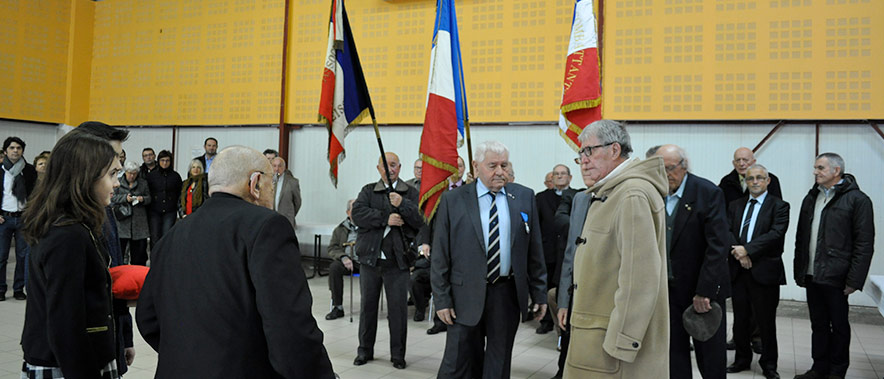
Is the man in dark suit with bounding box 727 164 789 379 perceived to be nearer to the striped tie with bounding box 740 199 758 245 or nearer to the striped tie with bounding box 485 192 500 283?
the striped tie with bounding box 740 199 758 245

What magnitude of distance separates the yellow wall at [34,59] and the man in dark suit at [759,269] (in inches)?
487

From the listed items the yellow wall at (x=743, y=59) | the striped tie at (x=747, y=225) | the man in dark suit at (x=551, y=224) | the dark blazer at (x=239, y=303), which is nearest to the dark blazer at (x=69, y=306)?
the dark blazer at (x=239, y=303)

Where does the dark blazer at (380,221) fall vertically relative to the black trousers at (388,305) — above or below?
above

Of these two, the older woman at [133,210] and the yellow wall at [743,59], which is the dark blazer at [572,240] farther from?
the older woman at [133,210]

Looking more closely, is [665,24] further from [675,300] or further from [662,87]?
[675,300]

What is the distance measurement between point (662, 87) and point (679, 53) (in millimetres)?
481

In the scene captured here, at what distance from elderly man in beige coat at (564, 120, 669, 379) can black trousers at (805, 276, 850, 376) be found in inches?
115

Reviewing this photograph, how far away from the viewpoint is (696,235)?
3.78 metres

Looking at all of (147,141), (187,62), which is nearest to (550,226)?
(187,62)

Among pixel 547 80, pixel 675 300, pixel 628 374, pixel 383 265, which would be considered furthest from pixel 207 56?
pixel 628 374

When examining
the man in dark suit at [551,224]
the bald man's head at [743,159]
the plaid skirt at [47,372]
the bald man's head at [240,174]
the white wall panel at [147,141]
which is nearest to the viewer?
the bald man's head at [240,174]

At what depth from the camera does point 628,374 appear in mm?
2438

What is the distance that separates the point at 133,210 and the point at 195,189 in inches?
47.2

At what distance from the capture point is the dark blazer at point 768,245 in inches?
191
